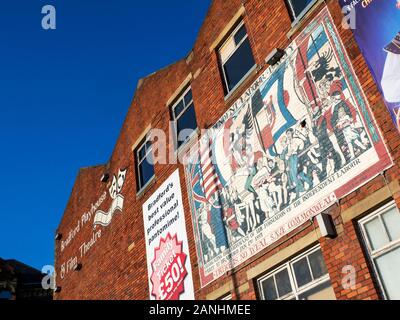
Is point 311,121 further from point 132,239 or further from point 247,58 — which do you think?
point 132,239

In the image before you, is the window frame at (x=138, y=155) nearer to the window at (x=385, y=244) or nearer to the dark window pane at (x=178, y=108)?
the dark window pane at (x=178, y=108)

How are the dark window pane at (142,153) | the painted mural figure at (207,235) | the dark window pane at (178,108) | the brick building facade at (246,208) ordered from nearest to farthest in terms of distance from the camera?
the brick building facade at (246,208), the painted mural figure at (207,235), the dark window pane at (178,108), the dark window pane at (142,153)

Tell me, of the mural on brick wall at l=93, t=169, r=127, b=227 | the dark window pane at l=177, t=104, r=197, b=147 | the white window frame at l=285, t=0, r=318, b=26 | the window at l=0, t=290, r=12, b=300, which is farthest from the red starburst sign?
the window at l=0, t=290, r=12, b=300

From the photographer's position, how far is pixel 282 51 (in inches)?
373

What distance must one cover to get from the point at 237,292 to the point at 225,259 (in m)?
0.77

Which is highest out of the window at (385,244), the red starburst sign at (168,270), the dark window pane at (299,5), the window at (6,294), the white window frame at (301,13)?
the window at (6,294)

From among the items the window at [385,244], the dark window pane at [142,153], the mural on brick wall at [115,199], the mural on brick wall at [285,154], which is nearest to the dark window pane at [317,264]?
the mural on brick wall at [285,154]

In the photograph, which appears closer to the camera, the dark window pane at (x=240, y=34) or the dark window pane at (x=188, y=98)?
the dark window pane at (x=240, y=34)

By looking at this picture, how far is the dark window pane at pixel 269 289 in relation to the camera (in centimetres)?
873

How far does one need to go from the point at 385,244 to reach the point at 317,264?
4.77 feet

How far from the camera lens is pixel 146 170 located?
1455cm

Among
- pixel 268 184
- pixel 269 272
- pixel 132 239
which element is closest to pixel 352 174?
pixel 268 184

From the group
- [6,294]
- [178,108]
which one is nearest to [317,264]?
[178,108]

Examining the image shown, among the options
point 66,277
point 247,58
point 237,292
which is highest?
point 247,58
